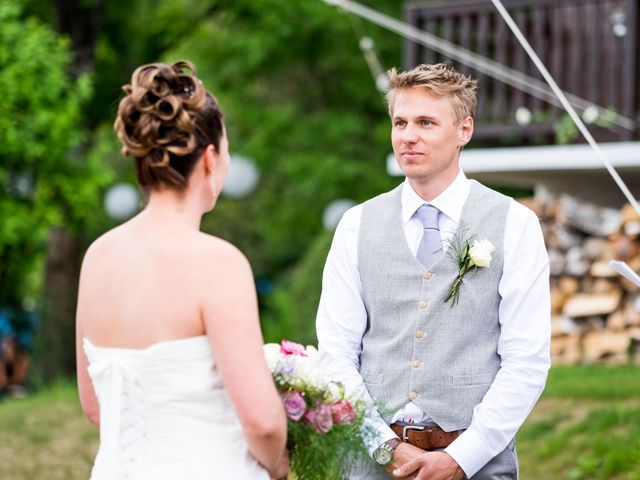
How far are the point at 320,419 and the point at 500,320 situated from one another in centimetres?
81

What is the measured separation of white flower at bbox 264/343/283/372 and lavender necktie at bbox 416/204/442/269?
2.37 ft

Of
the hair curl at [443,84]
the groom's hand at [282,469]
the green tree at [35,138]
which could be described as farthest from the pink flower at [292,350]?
the green tree at [35,138]

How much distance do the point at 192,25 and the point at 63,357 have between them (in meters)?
5.31

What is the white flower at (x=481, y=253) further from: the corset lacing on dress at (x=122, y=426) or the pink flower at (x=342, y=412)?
the corset lacing on dress at (x=122, y=426)

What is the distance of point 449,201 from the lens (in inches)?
151

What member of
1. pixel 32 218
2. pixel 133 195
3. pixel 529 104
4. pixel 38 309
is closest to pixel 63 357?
pixel 38 309

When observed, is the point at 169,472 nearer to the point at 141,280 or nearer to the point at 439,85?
the point at 141,280

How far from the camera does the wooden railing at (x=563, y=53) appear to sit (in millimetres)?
11328

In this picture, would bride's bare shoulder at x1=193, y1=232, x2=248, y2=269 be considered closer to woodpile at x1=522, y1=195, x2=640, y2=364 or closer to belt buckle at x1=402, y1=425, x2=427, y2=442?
belt buckle at x1=402, y1=425, x2=427, y2=442

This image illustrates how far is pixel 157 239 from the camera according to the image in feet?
9.48

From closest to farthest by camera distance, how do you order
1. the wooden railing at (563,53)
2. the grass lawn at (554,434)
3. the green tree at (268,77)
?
the grass lawn at (554,434)
the wooden railing at (563,53)
the green tree at (268,77)

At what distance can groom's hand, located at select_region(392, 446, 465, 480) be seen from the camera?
3555 millimetres

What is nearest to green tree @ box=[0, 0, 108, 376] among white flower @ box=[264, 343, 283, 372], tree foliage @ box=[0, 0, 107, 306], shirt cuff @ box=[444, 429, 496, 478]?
tree foliage @ box=[0, 0, 107, 306]

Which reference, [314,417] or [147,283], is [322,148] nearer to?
[314,417]
